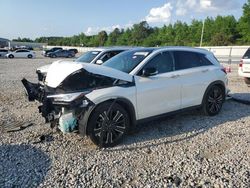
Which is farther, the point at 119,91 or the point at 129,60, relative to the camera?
the point at 129,60

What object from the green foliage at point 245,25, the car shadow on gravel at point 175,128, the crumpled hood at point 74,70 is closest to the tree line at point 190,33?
the green foliage at point 245,25

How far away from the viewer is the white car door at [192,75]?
270 inches

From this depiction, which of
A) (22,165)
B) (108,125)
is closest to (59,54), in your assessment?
(108,125)

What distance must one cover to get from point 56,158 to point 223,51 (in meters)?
50.2

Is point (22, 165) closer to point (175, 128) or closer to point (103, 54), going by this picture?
point (175, 128)

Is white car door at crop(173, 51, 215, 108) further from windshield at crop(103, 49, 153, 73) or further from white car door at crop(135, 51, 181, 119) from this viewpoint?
windshield at crop(103, 49, 153, 73)

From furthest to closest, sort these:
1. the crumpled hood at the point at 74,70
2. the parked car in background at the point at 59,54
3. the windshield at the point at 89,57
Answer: the parked car in background at the point at 59,54 → the windshield at the point at 89,57 → the crumpled hood at the point at 74,70

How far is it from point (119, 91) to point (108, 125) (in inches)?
25.1

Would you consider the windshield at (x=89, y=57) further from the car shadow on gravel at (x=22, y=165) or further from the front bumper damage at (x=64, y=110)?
the car shadow on gravel at (x=22, y=165)

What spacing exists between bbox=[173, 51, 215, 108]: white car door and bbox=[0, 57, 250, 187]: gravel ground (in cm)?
57

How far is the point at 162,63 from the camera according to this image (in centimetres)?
661

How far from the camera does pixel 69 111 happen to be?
5.45 metres

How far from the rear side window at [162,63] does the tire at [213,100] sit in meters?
1.37

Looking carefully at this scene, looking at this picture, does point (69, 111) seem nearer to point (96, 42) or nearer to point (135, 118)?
point (135, 118)
